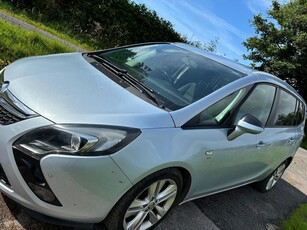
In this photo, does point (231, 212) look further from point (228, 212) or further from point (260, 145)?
point (260, 145)

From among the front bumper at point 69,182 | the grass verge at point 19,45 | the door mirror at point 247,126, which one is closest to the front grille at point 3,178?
the front bumper at point 69,182

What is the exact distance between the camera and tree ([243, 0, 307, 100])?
664 inches

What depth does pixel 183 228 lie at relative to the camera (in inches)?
147

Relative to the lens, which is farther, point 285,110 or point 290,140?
point 290,140

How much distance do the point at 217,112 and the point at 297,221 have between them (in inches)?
95.1

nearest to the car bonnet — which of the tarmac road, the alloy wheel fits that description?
the alloy wheel

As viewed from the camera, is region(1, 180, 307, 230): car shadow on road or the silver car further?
region(1, 180, 307, 230): car shadow on road

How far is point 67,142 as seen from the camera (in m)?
2.54

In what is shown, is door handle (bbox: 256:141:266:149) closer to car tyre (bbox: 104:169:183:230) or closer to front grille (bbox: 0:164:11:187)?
car tyre (bbox: 104:169:183:230)

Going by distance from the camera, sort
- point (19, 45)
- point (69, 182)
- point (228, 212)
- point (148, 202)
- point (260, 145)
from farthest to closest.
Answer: point (19, 45) → point (228, 212) → point (260, 145) → point (148, 202) → point (69, 182)

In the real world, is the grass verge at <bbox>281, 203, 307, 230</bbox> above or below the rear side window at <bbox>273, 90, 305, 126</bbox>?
below

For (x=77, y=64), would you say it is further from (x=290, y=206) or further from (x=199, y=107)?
(x=290, y=206)

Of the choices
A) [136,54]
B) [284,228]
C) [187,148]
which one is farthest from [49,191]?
[284,228]

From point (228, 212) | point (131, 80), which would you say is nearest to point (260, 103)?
point (228, 212)
